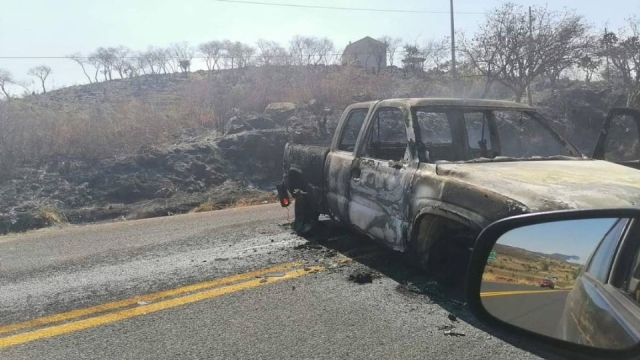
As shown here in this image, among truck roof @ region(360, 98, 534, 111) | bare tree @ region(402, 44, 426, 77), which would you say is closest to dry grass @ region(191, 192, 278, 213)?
truck roof @ region(360, 98, 534, 111)

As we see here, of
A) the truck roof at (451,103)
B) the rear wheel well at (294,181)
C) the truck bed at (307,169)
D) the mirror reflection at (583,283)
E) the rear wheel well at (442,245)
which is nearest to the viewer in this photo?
the mirror reflection at (583,283)

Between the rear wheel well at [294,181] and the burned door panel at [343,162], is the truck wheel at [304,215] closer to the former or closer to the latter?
the rear wheel well at [294,181]

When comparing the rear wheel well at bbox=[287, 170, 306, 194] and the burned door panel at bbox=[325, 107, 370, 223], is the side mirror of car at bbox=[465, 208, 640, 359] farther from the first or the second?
the rear wheel well at bbox=[287, 170, 306, 194]

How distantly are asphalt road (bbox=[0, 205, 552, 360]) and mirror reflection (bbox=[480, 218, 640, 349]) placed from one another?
4.81ft

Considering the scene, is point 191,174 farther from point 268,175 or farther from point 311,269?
point 311,269

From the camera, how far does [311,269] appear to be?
5258 mm

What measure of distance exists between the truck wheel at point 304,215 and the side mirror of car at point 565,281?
440cm

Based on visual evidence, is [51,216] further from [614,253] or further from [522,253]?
[614,253]

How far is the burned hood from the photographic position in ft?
10.7

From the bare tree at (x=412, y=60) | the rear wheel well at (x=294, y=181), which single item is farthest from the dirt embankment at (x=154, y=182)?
the bare tree at (x=412, y=60)

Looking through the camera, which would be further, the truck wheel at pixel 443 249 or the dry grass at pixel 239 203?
the dry grass at pixel 239 203

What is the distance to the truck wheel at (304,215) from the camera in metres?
6.67

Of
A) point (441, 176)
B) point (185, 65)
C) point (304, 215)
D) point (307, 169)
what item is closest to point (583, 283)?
point (441, 176)

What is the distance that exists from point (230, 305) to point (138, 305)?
0.73m
